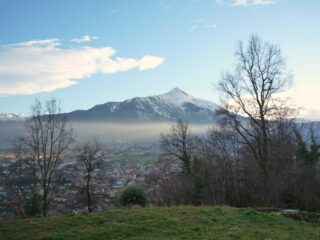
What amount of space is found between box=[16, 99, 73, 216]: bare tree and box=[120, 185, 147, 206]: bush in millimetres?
8584

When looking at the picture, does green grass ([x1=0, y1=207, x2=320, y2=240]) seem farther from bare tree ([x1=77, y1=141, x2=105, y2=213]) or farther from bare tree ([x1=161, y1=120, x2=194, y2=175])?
bare tree ([x1=161, y1=120, x2=194, y2=175])

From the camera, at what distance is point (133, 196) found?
2477 centimetres

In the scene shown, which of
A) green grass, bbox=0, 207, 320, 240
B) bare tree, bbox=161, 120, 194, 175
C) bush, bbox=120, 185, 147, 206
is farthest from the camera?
bare tree, bbox=161, 120, 194, 175

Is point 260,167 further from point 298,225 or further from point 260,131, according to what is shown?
point 298,225

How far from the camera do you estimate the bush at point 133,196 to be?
2478 cm

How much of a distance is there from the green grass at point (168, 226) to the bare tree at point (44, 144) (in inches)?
588

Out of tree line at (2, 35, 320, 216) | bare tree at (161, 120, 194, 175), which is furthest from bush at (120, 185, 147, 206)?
bare tree at (161, 120, 194, 175)

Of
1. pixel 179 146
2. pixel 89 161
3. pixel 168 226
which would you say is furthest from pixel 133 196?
pixel 179 146

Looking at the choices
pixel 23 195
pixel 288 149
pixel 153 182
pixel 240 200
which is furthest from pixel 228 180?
pixel 23 195

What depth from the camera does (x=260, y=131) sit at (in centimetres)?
3073

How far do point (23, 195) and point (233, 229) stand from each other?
23252 millimetres

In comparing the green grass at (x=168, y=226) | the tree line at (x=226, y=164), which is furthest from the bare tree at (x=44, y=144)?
the green grass at (x=168, y=226)

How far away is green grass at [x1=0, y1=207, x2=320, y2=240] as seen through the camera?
13.2 metres

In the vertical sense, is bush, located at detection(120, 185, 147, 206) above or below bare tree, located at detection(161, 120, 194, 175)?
below
